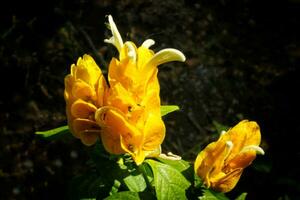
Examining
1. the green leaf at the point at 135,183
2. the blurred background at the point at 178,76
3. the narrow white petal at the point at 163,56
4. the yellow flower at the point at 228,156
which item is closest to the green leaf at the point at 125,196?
the green leaf at the point at 135,183

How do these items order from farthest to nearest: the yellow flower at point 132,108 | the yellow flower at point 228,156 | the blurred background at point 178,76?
the blurred background at point 178,76, the yellow flower at point 228,156, the yellow flower at point 132,108

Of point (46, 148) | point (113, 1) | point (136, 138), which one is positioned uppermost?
point (113, 1)

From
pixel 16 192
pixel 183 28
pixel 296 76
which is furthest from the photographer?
pixel 183 28

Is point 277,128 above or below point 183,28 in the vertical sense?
below

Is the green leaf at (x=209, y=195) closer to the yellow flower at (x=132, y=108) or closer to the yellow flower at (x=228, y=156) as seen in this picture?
the yellow flower at (x=228, y=156)

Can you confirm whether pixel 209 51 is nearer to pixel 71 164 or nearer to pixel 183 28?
pixel 183 28

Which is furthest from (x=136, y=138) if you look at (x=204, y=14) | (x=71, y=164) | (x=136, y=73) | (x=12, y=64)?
(x=204, y=14)

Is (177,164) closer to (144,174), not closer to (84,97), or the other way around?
(144,174)
